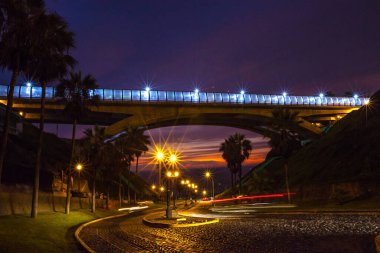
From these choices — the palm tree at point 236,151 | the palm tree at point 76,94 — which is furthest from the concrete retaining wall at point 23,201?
the palm tree at point 236,151

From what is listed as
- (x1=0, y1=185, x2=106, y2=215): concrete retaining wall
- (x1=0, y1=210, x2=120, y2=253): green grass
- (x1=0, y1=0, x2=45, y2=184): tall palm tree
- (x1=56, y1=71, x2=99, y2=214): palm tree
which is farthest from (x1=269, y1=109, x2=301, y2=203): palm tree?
(x1=0, y1=0, x2=45, y2=184): tall palm tree

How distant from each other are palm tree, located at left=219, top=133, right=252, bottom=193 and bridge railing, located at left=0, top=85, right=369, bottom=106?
33.4 feet

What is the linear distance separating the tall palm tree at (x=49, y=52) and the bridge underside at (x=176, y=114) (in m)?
43.8

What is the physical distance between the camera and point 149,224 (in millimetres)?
29531

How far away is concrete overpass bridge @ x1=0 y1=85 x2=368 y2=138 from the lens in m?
74.3

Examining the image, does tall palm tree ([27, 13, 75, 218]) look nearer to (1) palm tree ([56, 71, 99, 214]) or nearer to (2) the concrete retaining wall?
(2) the concrete retaining wall

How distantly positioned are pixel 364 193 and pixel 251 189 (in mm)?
41447

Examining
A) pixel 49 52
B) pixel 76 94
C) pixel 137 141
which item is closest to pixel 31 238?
pixel 49 52

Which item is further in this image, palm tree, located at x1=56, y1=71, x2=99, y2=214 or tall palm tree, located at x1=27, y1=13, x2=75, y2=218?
palm tree, located at x1=56, y1=71, x2=99, y2=214

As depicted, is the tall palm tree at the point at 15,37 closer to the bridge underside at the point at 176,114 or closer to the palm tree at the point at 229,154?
the bridge underside at the point at 176,114

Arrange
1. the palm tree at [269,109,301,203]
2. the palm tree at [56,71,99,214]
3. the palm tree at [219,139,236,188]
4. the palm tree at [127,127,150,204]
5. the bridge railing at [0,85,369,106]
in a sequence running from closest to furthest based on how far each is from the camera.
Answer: the palm tree at [56,71,99,214] → the palm tree at [269,109,301,203] → the bridge railing at [0,85,369,106] → the palm tree at [127,127,150,204] → the palm tree at [219,139,236,188]

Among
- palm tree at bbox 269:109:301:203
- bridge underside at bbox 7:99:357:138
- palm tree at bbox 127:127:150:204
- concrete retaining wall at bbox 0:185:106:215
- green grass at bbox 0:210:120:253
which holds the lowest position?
green grass at bbox 0:210:120:253

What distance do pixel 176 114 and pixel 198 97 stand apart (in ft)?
20.5

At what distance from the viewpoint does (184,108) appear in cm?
8412
